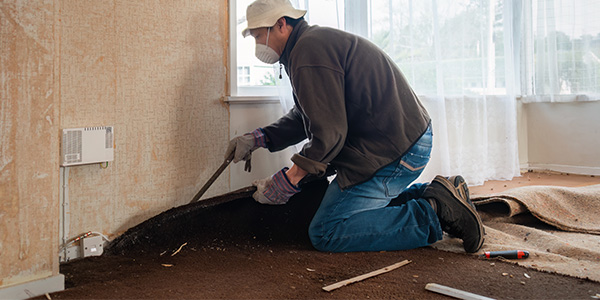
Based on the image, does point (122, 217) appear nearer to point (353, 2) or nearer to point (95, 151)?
point (95, 151)

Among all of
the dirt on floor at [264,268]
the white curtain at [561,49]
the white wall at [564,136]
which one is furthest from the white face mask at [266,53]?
the white wall at [564,136]

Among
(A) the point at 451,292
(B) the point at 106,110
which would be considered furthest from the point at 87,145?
(A) the point at 451,292

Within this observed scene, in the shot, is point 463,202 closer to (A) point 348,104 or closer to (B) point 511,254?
(B) point 511,254

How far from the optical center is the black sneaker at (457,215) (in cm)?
205

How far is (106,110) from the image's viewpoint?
203cm

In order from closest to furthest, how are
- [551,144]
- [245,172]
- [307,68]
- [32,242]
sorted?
[32,242]
[307,68]
[245,172]
[551,144]

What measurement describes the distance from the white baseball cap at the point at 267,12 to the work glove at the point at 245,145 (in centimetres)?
48

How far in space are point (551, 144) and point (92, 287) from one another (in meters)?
3.82

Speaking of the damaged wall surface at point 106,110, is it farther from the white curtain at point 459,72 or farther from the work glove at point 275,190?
the white curtain at point 459,72

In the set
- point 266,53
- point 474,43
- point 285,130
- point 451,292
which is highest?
point 474,43

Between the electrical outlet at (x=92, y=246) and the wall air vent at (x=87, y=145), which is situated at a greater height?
the wall air vent at (x=87, y=145)

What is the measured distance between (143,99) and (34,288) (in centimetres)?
86

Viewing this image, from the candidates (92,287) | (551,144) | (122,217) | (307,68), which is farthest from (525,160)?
(92,287)

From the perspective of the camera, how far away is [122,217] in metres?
2.12
